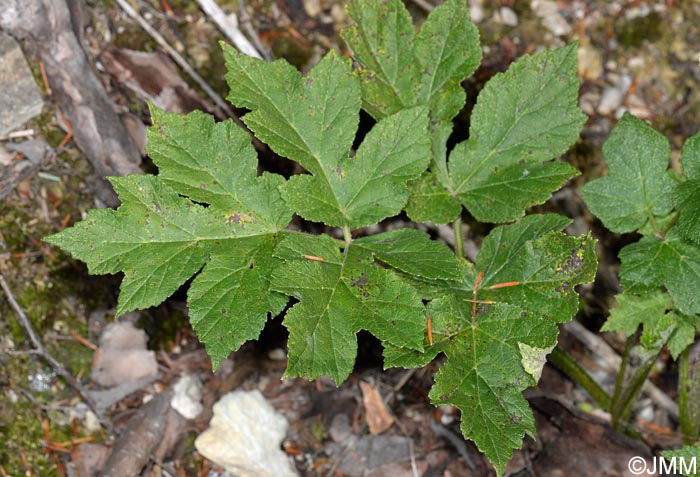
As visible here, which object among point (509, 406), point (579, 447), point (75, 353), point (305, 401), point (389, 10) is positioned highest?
point (389, 10)

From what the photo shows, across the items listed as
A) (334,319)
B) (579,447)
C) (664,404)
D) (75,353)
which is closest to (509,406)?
(334,319)

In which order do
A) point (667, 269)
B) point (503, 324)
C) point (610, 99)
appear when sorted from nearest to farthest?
1. point (503, 324)
2. point (667, 269)
3. point (610, 99)

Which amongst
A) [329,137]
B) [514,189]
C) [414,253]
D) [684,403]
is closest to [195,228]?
[329,137]

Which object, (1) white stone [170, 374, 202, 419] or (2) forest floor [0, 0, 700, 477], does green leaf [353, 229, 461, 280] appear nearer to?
(2) forest floor [0, 0, 700, 477]

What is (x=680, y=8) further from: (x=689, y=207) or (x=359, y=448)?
(x=359, y=448)

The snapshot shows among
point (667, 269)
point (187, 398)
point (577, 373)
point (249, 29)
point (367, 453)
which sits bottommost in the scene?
point (577, 373)

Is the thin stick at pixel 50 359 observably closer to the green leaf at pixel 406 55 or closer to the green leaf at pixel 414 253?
the green leaf at pixel 414 253

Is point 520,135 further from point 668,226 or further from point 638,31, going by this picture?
point 638,31
